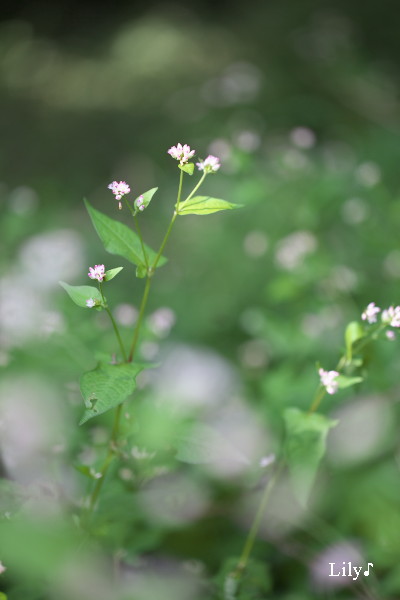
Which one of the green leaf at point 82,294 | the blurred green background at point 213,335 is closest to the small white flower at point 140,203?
the green leaf at point 82,294

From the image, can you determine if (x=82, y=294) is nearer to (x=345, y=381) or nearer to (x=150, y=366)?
(x=150, y=366)

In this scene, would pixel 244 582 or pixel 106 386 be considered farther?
pixel 244 582

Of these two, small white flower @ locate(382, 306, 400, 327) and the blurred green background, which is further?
the blurred green background

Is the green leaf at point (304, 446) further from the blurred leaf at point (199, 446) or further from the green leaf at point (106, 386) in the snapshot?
the green leaf at point (106, 386)

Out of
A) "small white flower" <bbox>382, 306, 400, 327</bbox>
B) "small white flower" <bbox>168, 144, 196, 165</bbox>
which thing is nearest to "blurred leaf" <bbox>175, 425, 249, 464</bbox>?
"small white flower" <bbox>382, 306, 400, 327</bbox>

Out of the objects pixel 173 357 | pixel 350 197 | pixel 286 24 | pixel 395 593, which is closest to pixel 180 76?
pixel 286 24

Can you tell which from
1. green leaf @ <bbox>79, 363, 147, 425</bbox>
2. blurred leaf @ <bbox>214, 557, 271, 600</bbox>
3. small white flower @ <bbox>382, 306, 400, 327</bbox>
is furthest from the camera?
blurred leaf @ <bbox>214, 557, 271, 600</bbox>

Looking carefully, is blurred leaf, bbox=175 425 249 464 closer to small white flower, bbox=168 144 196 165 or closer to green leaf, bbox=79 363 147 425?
green leaf, bbox=79 363 147 425

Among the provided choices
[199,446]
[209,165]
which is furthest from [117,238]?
[199,446]
